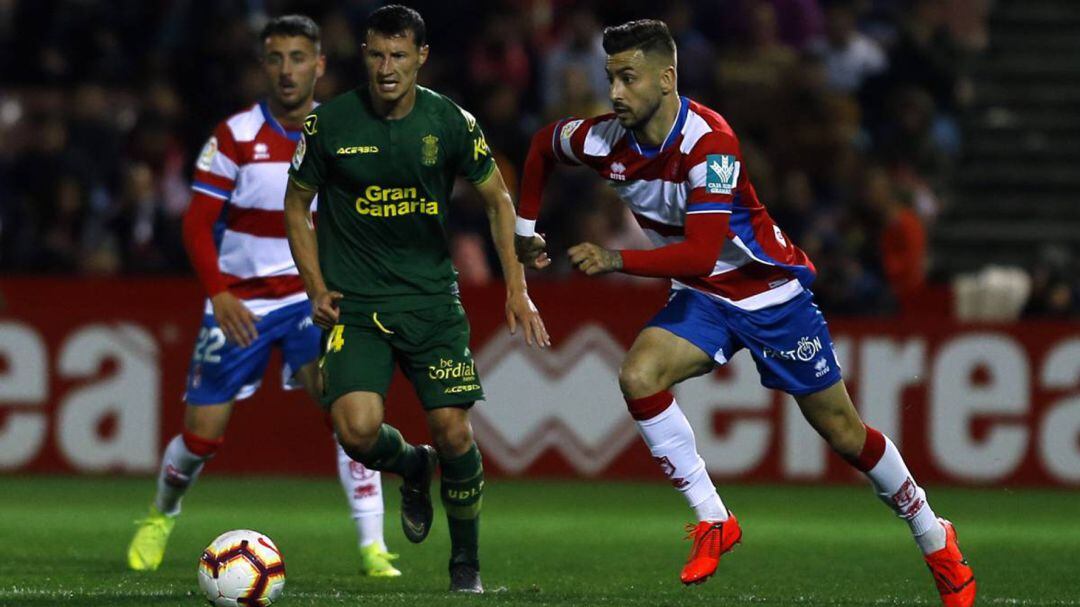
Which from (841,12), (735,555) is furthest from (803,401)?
(841,12)

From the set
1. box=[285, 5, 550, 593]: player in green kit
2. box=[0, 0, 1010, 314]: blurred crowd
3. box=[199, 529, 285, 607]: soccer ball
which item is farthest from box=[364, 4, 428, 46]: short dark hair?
box=[0, 0, 1010, 314]: blurred crowd

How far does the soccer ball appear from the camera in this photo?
25.0ft

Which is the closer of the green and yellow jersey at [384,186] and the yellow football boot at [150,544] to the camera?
the green and yellow jersey at [384,186]

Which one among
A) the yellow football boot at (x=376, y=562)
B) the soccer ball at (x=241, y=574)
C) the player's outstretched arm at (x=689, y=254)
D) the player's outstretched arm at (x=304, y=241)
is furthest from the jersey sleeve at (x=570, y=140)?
the yellow football boot at (x=376, y=562)

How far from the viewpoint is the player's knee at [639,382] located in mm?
8031

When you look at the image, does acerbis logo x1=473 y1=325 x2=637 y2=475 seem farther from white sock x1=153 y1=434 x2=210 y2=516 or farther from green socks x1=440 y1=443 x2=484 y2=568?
green socks x1=440 y1=443 x2=484 y2=568

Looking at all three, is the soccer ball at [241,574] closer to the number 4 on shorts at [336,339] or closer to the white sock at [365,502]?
the number 4 on shorts at [336,339]

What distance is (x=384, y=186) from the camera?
8344mm

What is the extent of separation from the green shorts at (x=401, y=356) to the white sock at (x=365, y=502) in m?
1.20

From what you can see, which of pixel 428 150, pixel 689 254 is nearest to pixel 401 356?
pixel 428 150

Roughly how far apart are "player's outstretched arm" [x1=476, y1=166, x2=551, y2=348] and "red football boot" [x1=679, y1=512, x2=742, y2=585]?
3.27 ft

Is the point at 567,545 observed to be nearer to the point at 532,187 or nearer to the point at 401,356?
the point at 401,356

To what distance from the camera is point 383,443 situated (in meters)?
8.38

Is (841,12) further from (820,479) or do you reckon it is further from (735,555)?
(735,555)
